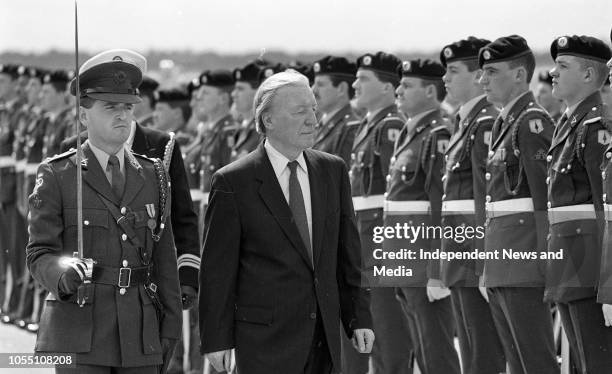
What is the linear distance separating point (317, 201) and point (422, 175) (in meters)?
2.71

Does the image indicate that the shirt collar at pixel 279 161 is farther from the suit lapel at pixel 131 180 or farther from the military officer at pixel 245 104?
the military officer at pixel 245 104

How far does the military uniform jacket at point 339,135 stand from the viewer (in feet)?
31.0

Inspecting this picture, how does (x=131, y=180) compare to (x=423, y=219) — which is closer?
Result: (x=131, y=180)

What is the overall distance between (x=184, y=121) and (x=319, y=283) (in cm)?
666

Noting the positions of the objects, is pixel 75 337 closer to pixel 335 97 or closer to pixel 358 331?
pixel 358 331

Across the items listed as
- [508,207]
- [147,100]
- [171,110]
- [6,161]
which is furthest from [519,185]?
[6,161]

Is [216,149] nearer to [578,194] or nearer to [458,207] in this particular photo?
[458,207]

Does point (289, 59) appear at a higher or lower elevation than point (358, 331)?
higher

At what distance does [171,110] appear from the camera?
11945 millimetres

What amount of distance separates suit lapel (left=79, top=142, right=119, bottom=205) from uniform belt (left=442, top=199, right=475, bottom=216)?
277 centimetres

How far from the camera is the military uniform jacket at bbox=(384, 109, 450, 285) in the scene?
821cm

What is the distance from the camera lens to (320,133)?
9602 mm

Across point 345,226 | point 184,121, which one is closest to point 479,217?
point 345,226

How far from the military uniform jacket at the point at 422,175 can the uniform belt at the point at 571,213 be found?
4.36 feet
